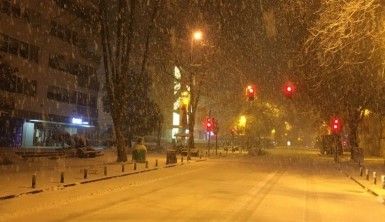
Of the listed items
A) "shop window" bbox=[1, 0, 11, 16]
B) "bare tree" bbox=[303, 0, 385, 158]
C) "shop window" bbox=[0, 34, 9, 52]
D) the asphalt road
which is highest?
"shop window" bbox=[1, 0, 11, 16]

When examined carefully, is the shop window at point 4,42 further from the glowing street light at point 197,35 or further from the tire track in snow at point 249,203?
the tire track in snow at point 249,203

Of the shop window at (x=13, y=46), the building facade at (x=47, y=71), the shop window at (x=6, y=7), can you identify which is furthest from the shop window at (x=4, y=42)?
the shop window at (x=6, y=7)

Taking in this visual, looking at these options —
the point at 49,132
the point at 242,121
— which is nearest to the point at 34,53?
the point at 49,132

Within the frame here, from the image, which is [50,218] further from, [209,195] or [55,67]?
[55,67]

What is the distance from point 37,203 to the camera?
52.6 ft

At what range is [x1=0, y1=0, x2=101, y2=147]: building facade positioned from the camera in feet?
177

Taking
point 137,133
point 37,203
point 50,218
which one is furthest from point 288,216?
point 137,133

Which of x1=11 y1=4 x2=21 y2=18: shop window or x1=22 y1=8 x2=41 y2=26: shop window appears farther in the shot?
x1=22 y1=8 x2=41 y2=26: shop window

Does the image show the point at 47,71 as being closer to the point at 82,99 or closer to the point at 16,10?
the point at 16,10

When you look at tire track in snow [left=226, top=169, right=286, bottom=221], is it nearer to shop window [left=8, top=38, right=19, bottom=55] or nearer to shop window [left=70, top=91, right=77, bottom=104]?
shop window [left=8, top=38, right=19, bottom=55]

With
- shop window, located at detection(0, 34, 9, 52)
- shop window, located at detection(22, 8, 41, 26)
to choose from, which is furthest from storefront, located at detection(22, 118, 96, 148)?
shop window, located at detection(22, 8, 41, 26)

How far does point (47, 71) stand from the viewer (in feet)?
205

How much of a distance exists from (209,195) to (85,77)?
58567 millimetres

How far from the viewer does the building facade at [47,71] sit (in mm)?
54094
